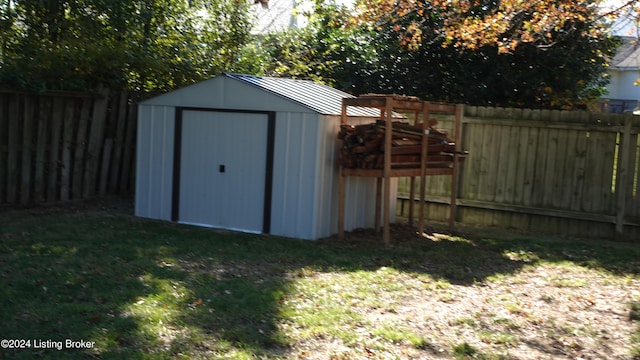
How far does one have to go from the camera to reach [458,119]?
35.4 feet

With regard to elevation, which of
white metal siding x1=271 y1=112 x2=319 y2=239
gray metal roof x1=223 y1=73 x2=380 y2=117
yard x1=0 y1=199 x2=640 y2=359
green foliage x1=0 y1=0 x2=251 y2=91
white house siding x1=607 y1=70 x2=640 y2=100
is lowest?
yard x1=0 y1=199 x2=640 y2=359

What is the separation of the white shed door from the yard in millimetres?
468

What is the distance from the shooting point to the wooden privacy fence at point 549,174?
10.5 metres

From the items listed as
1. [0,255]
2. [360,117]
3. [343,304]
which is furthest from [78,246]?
[360,117]

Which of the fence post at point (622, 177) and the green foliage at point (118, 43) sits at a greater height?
the green foliage at point (118, 43)

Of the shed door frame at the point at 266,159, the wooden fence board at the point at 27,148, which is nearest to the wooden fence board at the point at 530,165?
the shed door frame at the point at 266,159

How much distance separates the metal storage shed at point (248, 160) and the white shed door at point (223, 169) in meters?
0.01

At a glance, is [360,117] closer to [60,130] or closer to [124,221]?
[124,221]

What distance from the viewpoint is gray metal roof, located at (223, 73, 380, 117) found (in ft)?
32.0

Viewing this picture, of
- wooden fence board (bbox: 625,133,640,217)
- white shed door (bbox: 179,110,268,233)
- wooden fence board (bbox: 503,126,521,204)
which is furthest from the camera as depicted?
wooden fence board (bbox: 503,126,521,204)

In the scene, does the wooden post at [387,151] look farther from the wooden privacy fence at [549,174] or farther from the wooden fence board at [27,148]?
the wooden fence board at [27,148]

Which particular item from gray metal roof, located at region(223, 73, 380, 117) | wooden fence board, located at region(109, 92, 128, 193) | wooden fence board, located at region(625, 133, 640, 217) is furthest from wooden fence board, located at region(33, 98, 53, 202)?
wooden fence board, located at region(625, 133, 640, 217)

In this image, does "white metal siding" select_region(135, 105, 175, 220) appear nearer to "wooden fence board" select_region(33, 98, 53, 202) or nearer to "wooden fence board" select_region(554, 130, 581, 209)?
"wooden fence board" select_region(33, 98, 53, 202)

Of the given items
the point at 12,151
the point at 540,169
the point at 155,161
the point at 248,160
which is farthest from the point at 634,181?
the point at 12,151
